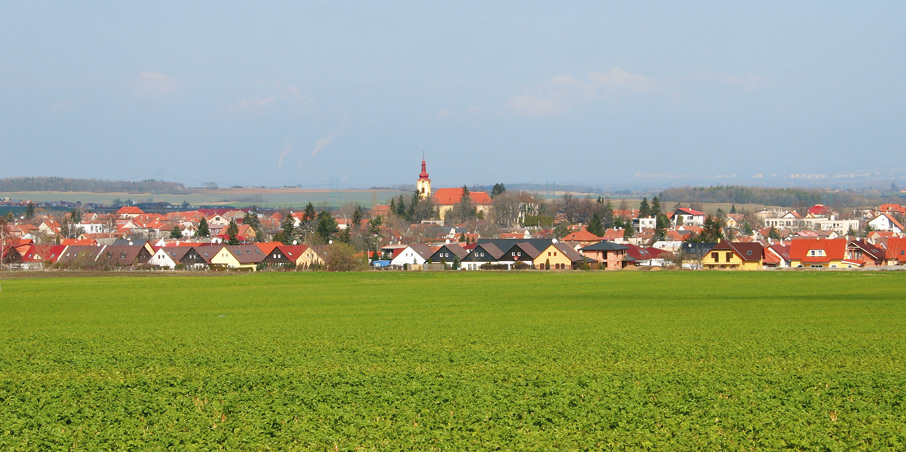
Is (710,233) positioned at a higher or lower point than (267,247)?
higher

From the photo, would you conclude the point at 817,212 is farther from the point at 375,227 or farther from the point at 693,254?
the point at 693,254

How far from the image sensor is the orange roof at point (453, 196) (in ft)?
529

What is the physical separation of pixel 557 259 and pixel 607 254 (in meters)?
5.52

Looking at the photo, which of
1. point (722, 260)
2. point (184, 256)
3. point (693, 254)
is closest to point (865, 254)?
point (722, 260)

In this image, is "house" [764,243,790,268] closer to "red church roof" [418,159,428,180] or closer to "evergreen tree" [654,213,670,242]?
"evergreen tree" [654,213,670,242]

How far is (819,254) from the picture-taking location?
224ft

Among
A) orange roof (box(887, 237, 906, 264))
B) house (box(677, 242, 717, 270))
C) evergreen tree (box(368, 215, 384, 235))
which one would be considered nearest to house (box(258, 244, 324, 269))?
evergreen tree (box(368, 215, 384, 235))

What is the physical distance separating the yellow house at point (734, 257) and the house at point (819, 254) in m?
2.98

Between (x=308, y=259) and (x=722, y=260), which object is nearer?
(x=722, y=260)

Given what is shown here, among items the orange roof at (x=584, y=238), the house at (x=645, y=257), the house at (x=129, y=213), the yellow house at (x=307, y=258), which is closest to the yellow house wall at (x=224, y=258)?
the yellow house at (x=307, y=258)

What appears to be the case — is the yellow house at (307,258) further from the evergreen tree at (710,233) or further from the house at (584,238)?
the evergreen tree at (710,233)

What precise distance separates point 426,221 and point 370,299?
314 ft

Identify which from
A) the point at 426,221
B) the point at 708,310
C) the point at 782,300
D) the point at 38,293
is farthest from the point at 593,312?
the point at 426,221

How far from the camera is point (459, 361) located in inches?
701
